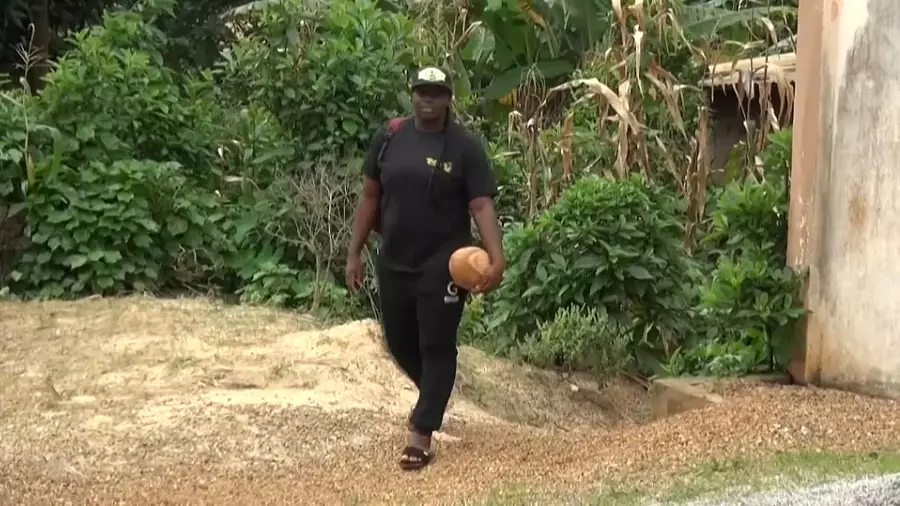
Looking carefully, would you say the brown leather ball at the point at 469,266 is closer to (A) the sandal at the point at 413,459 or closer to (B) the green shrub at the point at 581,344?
(A) the sandal at the point at 413,459

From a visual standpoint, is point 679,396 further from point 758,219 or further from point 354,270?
point 354,270

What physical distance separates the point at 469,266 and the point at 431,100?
788 mm

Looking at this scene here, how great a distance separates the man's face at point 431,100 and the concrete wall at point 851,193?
2049 mm

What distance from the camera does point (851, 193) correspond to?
6332mm

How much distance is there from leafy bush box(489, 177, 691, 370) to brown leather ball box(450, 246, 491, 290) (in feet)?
11.0

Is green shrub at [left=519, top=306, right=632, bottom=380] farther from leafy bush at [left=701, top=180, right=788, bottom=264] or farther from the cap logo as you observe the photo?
the cap logo

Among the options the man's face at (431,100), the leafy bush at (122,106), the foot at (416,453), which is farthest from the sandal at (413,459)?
the leafy bush at (122,106)

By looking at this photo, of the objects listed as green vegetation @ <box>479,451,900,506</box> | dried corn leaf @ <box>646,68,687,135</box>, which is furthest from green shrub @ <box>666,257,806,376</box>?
dried corn leaf @ <box>646,68,687,135</box>

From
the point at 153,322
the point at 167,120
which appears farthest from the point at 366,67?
the point at 153,322

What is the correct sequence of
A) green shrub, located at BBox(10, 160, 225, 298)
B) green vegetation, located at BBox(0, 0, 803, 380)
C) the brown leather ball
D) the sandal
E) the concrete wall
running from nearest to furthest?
1. the brown leather ball
2. the sandal
3. the concrete wall
4. green vegetation, located at BBox(0, 0, 803, 380)
5. green shrub, located at BBox(10, 160, 225, 298)

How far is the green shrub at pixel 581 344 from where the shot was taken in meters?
8.93

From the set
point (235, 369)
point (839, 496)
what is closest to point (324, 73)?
point (235, 369)

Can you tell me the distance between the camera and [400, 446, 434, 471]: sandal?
5.77 metres

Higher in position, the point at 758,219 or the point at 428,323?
the point at 758,219
